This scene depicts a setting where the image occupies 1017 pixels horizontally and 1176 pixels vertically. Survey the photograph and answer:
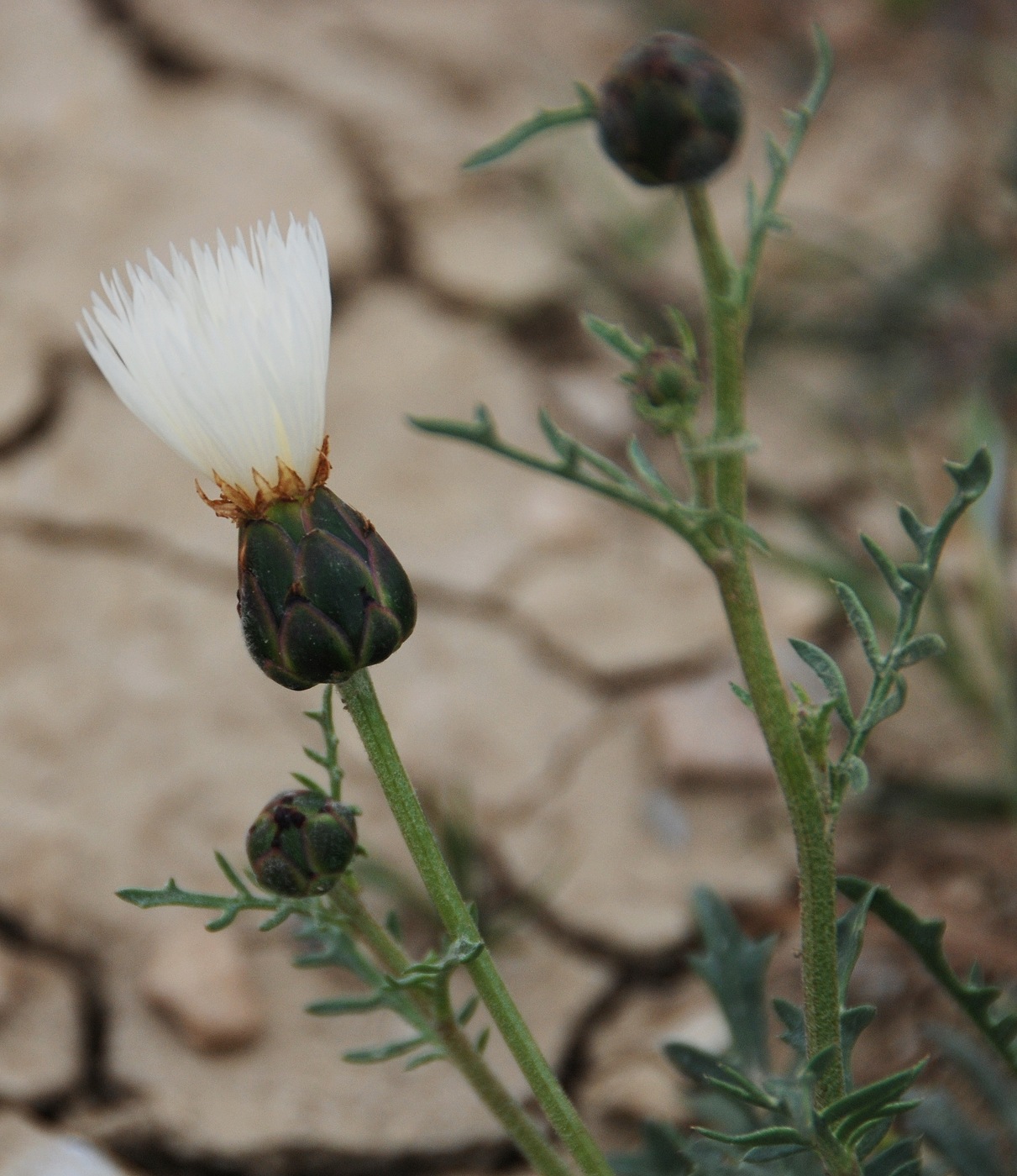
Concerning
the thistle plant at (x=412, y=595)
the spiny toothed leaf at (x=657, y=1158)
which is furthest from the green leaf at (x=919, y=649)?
the spiny toothed leaf at (x=657, y=1158)

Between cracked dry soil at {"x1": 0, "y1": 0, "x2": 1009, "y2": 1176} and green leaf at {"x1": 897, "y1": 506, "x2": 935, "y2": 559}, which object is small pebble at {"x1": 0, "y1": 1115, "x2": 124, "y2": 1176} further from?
green leaf at {"x1": 897, "y1": 506, "x2": 935, "y2": 559}

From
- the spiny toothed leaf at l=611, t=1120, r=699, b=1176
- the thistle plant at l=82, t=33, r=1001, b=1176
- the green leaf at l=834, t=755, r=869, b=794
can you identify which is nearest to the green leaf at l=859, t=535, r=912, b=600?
the thistle plant at l=82, t=33, r=1001, b=1176

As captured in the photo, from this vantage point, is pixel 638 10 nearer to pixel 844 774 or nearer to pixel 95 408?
pixel 95 408

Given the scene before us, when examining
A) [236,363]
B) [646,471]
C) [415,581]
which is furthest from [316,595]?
[415,581]

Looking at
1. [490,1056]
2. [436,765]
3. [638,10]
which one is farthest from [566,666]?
[638,10]

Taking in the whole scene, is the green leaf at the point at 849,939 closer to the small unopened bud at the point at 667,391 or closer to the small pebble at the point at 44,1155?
the small unopened bud at the point at 667,391

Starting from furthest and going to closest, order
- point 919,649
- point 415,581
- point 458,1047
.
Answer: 1. point 415,581
2. point 458,1047
3. point 919,649

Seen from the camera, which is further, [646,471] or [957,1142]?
[957,1142]

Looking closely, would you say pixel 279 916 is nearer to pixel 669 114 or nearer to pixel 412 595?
pixel 412 595
